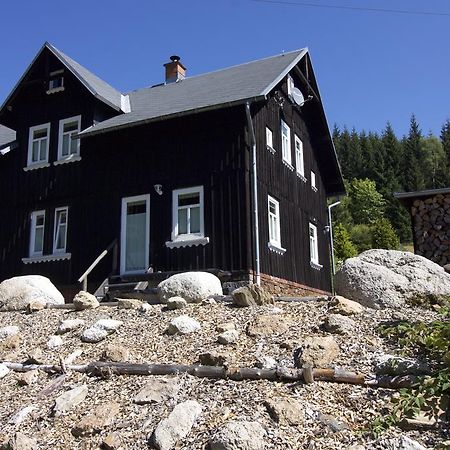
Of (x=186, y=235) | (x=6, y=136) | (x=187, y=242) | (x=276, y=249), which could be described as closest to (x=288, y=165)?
(x=276, y=249)

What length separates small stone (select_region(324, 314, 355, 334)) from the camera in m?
7.09

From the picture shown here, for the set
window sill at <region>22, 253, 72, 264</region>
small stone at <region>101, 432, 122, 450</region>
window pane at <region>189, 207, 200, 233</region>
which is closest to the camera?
small stone at <region>101, 432, 122, 450</region>

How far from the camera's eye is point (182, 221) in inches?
582

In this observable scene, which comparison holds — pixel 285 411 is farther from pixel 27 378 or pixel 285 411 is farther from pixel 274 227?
pixel 274 227

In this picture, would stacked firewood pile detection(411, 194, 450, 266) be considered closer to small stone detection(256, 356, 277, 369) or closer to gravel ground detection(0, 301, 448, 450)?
gravel ground detection(0, 301, 448, 450)

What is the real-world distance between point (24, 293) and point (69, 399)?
5057 millimetres

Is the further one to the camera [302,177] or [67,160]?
[302,177]

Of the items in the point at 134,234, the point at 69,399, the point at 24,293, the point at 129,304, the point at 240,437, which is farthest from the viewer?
the point at 134,234

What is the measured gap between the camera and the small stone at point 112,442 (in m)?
5.47

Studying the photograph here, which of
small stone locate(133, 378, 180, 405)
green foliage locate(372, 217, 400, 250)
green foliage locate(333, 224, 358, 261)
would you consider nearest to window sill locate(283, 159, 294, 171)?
small stone locate(133, 378, 180, 405)

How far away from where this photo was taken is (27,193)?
17375 mm

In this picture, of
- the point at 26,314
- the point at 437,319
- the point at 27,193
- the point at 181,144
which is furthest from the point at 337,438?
the point at 27,193

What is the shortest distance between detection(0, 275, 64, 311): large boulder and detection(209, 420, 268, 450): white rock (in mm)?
6593

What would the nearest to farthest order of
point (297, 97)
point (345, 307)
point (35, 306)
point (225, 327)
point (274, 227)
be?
point (225, 327)
point (345, 307)
point (35, 306)
point (274, 227)
point (297, 97)
